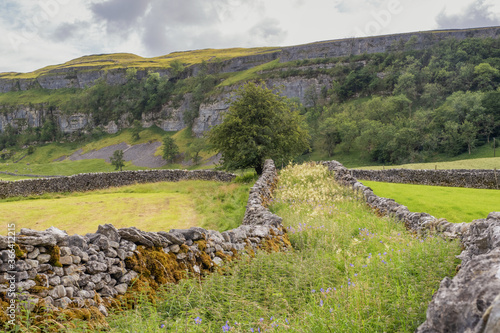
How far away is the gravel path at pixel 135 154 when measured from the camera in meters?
93.8

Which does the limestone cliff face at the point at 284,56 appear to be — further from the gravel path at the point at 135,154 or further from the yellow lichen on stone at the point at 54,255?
the yellow lichen on stone at the point at 54,255

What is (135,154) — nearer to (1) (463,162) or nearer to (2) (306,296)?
(1) (463,162)

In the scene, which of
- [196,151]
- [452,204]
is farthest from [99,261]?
[196,151]

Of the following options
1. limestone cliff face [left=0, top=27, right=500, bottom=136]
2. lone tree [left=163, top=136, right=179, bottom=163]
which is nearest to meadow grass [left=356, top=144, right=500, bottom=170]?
lone tree [left=163, top=136, right=179, bottom=163]

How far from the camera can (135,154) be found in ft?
341

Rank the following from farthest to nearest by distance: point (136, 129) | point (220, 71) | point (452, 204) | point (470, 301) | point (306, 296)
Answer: point (220, 71)
point (136, 129)
point (452, 204)
point (306, 296)
point (470, 301)

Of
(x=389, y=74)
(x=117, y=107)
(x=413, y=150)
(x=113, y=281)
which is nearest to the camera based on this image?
Result: (x=113, y=281)

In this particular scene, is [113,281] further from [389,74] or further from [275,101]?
[389,74]

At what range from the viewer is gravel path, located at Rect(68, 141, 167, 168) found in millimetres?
93812

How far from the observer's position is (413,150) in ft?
216

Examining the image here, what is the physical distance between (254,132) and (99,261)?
21744 millimetres

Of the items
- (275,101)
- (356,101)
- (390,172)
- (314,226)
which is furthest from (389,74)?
(314,226)

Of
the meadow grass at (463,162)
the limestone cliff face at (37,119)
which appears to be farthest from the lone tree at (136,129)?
the meadow grass at (463,162)

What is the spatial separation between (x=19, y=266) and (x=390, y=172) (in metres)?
34.5
